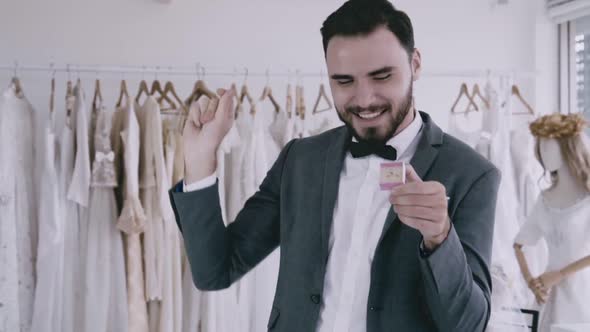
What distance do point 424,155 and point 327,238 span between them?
25cm

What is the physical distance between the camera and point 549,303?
2307mm

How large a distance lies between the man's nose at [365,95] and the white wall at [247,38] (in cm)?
190

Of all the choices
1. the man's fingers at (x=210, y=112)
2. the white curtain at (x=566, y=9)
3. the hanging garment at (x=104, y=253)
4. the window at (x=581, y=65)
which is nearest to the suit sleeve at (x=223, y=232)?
the man's fingers at (x=210, y=112)

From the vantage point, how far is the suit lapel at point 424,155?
0.97 metres

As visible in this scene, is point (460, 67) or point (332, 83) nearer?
point (332, 83)

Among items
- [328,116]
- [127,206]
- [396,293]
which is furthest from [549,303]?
[127,206]

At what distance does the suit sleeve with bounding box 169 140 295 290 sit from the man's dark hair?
1.18ft

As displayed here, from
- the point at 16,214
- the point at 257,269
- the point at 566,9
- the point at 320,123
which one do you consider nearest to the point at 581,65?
the point at 566,9

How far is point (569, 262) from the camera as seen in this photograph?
7.45 ft

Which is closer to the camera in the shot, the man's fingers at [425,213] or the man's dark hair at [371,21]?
the man's fingers at [425,213]

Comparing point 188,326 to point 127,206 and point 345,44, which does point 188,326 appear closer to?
point 127,206

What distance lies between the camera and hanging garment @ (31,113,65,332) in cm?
214

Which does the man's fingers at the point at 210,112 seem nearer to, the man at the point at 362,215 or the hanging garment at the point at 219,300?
the man at the point at 362,215

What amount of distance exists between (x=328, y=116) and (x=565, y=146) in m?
1.09
